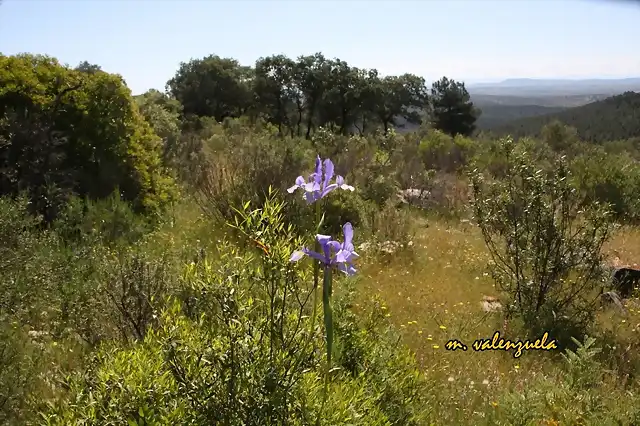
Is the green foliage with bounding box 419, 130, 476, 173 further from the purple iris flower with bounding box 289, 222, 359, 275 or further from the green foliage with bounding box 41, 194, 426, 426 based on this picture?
the purple iris flower with bounding box 289, 222, 359, 275

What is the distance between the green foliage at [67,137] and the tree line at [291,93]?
20212mm

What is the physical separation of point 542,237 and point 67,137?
5.75 metres

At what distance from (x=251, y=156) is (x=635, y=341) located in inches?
230

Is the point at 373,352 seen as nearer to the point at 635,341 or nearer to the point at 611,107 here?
the point at 635,341

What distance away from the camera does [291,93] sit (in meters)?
28.5

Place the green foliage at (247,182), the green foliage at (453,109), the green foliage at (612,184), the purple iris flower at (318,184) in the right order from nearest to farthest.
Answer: the purple iris flower at (318,184) → the green foliage at (247,182) → the green foliage at (612,184) → the green foliage at (453,109)

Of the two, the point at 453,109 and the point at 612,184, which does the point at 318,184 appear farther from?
the point at 453,109

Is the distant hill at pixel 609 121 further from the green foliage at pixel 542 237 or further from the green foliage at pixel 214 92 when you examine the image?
the green foliage at pixel 542 237

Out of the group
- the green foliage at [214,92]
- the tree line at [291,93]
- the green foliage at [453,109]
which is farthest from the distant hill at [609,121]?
the green foliage at [214,92]

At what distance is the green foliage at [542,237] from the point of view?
196 inches

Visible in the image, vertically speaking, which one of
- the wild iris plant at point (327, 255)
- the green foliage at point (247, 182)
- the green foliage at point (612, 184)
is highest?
the wild iris plant at point (327, 255)

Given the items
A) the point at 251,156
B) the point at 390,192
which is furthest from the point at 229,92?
the point at 251,156

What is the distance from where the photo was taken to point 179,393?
5.41ft

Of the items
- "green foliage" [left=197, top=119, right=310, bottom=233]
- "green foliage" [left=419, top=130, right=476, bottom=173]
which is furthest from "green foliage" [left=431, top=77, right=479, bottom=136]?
"green foliage" [left=197, top=119, right=310, bottom=233]
